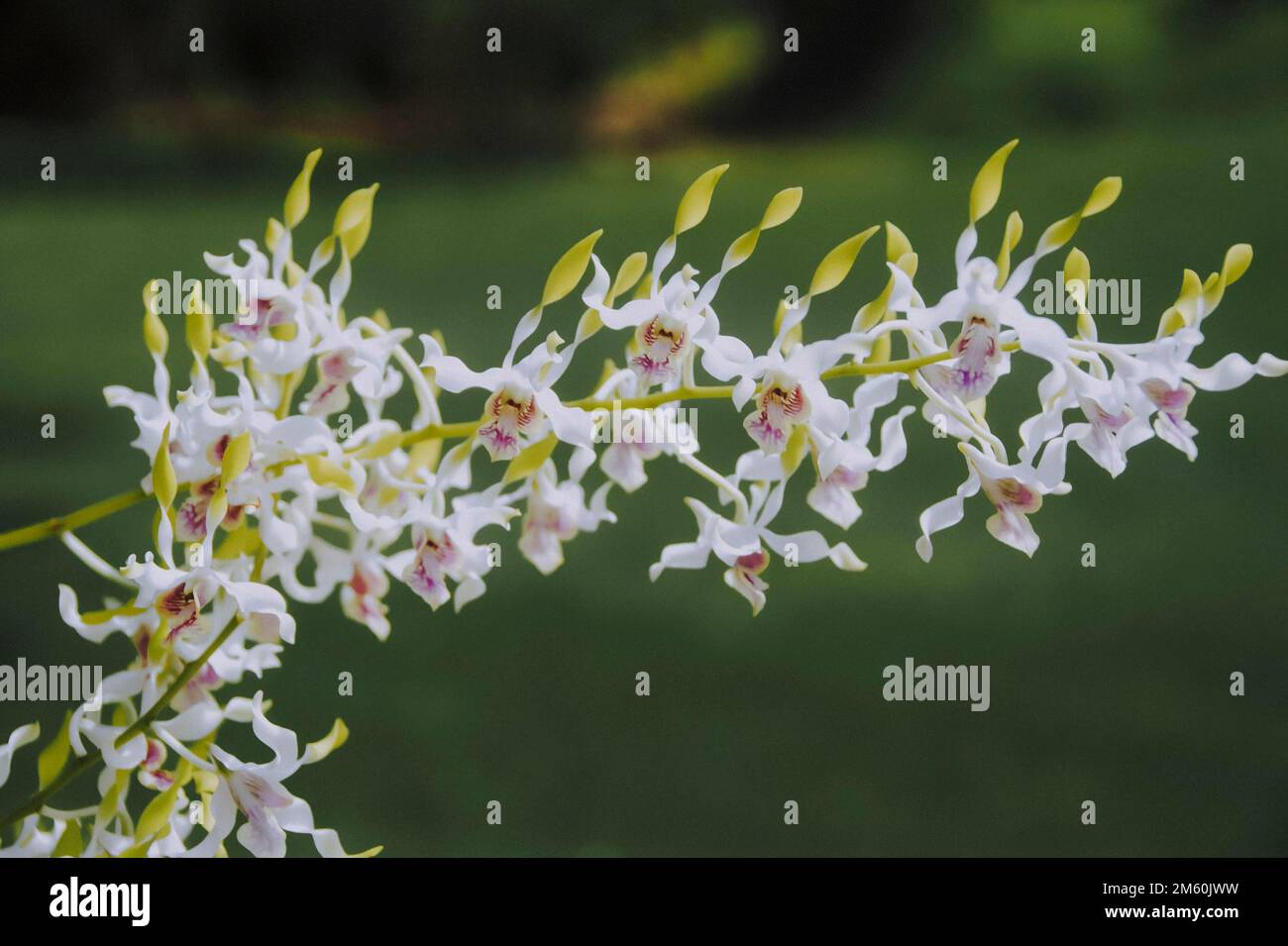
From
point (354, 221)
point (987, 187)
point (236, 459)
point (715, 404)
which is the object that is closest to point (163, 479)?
point (236, 459)

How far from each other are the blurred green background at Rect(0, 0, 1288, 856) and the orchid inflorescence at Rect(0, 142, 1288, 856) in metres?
1.09

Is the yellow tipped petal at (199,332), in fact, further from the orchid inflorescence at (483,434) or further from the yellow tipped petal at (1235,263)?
the yellow tipped petal at (1235,263)

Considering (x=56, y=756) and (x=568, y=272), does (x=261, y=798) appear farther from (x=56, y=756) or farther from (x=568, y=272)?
(x=568, y=272)

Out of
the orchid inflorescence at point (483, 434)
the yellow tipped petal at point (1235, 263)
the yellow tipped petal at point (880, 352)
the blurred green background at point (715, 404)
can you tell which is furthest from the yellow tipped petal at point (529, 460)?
the blurred green background at point (715, 404)

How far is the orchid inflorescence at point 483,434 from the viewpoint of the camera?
16.1 inches

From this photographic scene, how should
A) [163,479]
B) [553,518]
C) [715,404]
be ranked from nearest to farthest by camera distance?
[163,479], [553,518], [715,404]

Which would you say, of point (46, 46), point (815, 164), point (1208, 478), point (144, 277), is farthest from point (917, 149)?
point (46, 46)

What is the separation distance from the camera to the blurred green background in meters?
1.63

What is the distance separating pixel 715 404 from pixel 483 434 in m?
1.98

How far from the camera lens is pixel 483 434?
1.41 feet

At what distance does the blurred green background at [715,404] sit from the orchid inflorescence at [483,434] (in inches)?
42.9

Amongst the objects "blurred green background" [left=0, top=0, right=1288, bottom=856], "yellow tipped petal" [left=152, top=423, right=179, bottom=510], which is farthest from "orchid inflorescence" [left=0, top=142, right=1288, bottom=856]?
"blurred green background" [left=0, top=0, right=1288, bottom=856]

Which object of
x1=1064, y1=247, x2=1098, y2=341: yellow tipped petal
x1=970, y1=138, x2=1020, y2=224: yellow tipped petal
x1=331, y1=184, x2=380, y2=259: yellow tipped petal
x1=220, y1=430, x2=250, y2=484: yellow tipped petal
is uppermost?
x1=331, y1=184, x2=380, y2=259: yellow tipped petal

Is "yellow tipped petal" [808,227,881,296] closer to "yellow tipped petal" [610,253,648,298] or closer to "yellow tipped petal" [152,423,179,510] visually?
"yellow tipped petal" [610,253,648,298]
